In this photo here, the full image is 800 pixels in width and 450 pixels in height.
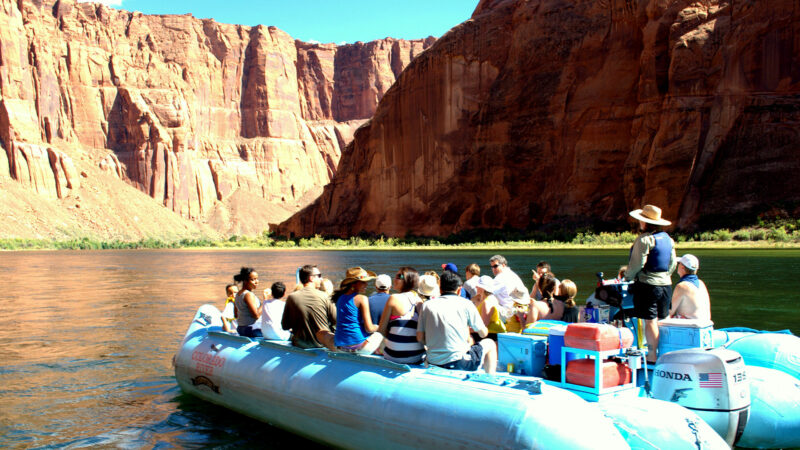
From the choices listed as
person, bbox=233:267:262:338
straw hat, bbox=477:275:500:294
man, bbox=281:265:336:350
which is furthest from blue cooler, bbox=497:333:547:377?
person, bbox=233:267:262:338

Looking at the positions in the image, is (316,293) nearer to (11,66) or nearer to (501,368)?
(501,368)

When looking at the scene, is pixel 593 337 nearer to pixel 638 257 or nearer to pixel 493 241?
pixel 638 257

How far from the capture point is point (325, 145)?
175 m

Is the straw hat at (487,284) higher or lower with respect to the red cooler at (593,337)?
higher

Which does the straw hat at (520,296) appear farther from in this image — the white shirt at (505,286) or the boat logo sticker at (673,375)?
the boat logo sticker at (673,375)

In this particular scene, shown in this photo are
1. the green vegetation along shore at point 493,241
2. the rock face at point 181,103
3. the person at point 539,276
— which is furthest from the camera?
the rock face at point 181,103

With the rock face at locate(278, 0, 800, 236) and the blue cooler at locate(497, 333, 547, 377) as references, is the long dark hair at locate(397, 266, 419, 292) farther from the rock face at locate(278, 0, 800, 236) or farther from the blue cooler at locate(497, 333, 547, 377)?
the rock face at locate(278, 0, 800, 236)

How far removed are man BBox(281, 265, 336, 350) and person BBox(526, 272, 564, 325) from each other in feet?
8.87

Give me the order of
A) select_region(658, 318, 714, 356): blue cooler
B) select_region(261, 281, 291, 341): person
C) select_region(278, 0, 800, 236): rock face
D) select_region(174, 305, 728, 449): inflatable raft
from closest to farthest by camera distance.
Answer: select_region(174, 305, 728, 449): inflatable raft, select_region(658, 318, 714, 356): blue cooler, select_region(261, 281, 291, 341): person, select_region(278, 0, 800, 236): rock face

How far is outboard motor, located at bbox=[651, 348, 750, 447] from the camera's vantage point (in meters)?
7.32

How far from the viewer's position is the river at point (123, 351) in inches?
384

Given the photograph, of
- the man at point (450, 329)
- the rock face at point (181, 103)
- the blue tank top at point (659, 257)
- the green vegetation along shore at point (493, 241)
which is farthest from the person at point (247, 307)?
the rock face at point (181, 103)

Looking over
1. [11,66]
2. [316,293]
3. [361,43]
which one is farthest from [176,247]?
[316,293]

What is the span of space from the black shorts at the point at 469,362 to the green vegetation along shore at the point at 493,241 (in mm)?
47676
